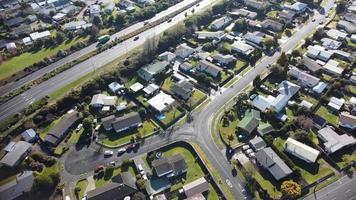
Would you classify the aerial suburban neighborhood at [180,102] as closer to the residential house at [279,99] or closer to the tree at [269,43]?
the residential house at [279,99]

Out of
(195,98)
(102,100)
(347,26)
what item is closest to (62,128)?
(102,100)

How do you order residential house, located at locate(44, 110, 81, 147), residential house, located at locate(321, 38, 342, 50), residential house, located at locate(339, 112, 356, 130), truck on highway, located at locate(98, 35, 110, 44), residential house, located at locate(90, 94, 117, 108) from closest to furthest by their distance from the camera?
1. residential house, located at locate(44, 110, 81, 147)
2. residential house, located at locate(339, 112, 356, 130)
3. residential house, located at locate(90, 94, 117, 108)
4. residential house, located at locate(321, 38, 342, 50)
5. truck on highway, located at locate(98, 35, 110, 44)

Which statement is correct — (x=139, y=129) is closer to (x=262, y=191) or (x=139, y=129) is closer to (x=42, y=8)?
(x=262, y=191)

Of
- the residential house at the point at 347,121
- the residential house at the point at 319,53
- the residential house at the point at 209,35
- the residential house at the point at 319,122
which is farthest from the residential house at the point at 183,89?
the residential house at the point at 319,53

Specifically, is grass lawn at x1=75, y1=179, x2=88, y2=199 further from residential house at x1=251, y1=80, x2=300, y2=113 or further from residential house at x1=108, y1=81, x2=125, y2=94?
residential house at x1=251, y1=80, x2=300, y2=113

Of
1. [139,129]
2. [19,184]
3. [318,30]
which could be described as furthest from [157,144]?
[318,30]

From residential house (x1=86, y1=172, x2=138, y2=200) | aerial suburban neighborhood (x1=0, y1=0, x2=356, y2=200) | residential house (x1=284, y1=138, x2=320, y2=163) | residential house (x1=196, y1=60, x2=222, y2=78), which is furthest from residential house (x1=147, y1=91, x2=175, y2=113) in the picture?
residential house (x1=284, y1=138, x2=320, y2=163)
